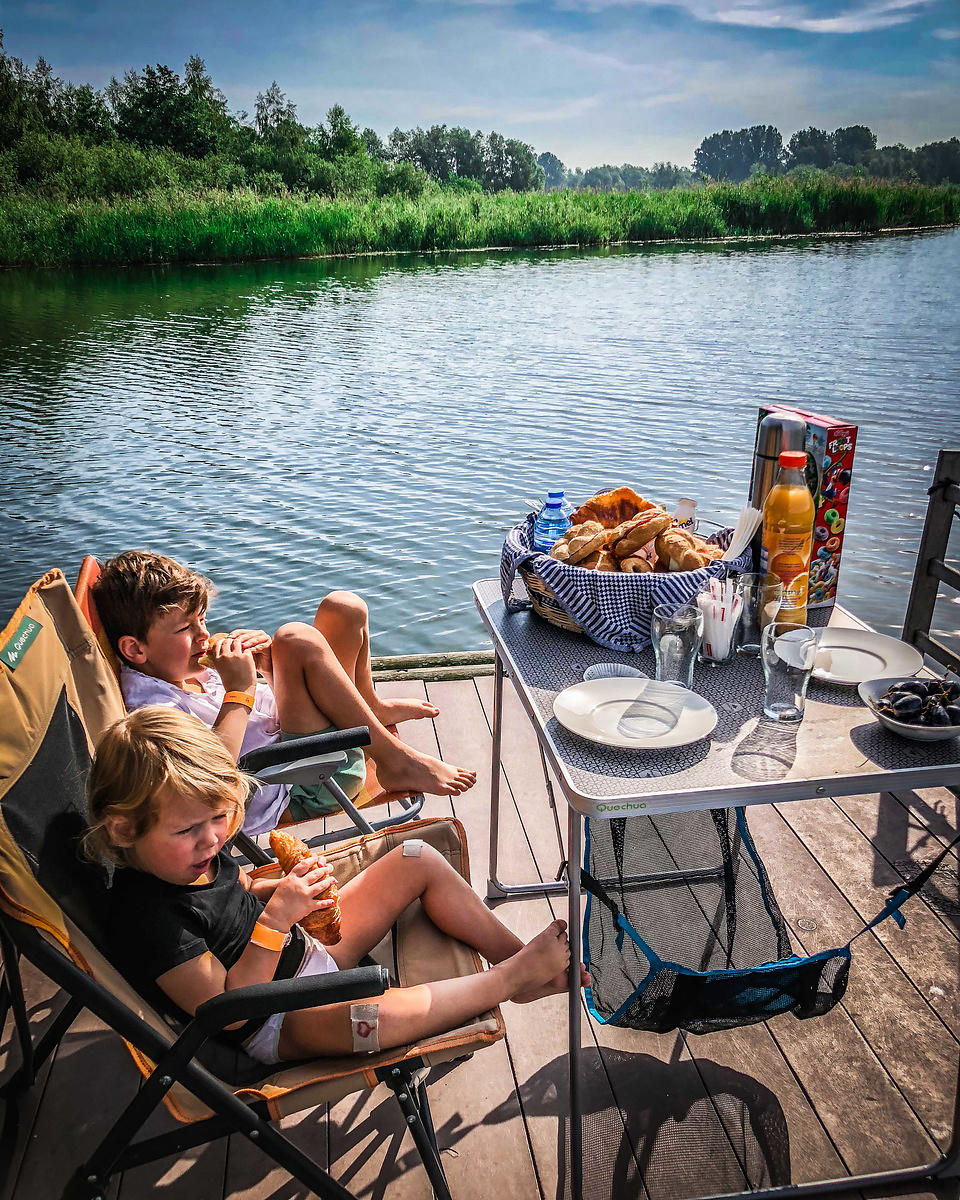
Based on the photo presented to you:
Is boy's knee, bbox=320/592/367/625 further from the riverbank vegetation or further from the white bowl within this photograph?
the riverbank vegetation

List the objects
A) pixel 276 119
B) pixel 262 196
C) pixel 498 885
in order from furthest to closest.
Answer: pixel 276 119 → pixel 262 196 → pixel 498 885

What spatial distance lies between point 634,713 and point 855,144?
62206 millimetres

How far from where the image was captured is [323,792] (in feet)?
6.68

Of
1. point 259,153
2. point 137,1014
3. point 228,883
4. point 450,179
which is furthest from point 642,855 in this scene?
point 450,179

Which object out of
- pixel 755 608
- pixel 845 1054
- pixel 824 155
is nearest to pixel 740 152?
pixel 824 155

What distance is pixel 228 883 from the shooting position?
147 cm

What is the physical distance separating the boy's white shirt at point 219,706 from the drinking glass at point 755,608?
1.01m

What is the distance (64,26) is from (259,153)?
44.9 ft

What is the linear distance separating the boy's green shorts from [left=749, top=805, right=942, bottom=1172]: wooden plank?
39.6 inches

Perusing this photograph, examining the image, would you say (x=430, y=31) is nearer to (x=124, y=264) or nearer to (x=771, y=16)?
(x=771, y=16)

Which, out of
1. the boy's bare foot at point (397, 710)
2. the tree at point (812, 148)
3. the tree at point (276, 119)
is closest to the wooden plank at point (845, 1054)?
the boy's bare foot at point (397, 710)

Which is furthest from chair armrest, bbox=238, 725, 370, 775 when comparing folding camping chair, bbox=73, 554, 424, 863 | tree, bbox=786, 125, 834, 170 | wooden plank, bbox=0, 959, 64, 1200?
tree, bbox=786, 125, 834, 170

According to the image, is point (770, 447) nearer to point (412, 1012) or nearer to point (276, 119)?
point (412, 1012)

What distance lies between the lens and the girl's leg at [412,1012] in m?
1.33
